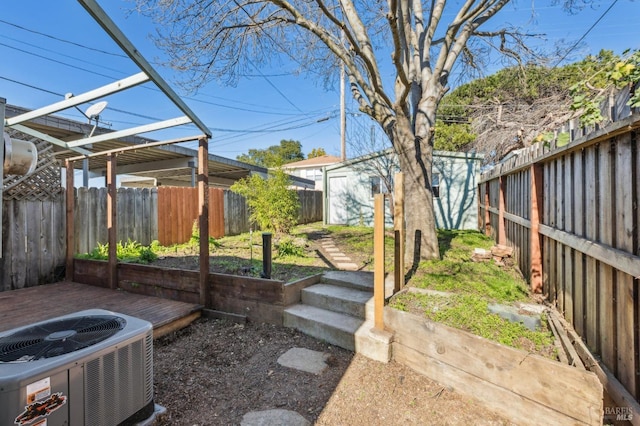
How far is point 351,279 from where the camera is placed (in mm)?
3949

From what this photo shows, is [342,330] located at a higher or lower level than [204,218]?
lower

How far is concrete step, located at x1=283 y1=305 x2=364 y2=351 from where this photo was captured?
3.07 metres

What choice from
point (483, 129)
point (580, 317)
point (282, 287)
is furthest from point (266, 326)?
point (483, 129)

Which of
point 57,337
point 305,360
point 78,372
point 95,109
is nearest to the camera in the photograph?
point 78,372

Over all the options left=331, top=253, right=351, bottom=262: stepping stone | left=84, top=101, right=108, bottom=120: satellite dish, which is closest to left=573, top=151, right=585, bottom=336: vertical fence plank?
left=331, top=253, right=351, bottom=262: stepping stone

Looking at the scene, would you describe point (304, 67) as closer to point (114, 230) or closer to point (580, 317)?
point (114, 230)

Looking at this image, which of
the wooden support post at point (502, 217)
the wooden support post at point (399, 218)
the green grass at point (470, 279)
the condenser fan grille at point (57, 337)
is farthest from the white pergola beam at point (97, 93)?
the wooden support post at point (502, 217)

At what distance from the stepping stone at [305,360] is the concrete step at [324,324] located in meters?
0.22

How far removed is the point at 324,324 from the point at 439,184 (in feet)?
28.1

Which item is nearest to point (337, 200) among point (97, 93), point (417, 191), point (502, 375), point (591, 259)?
point (417, 191)

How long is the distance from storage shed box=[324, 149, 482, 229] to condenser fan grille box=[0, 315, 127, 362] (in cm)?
856

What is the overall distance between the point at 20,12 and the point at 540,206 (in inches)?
298

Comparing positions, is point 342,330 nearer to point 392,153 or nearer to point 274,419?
point 274,419

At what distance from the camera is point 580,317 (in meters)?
2.40
